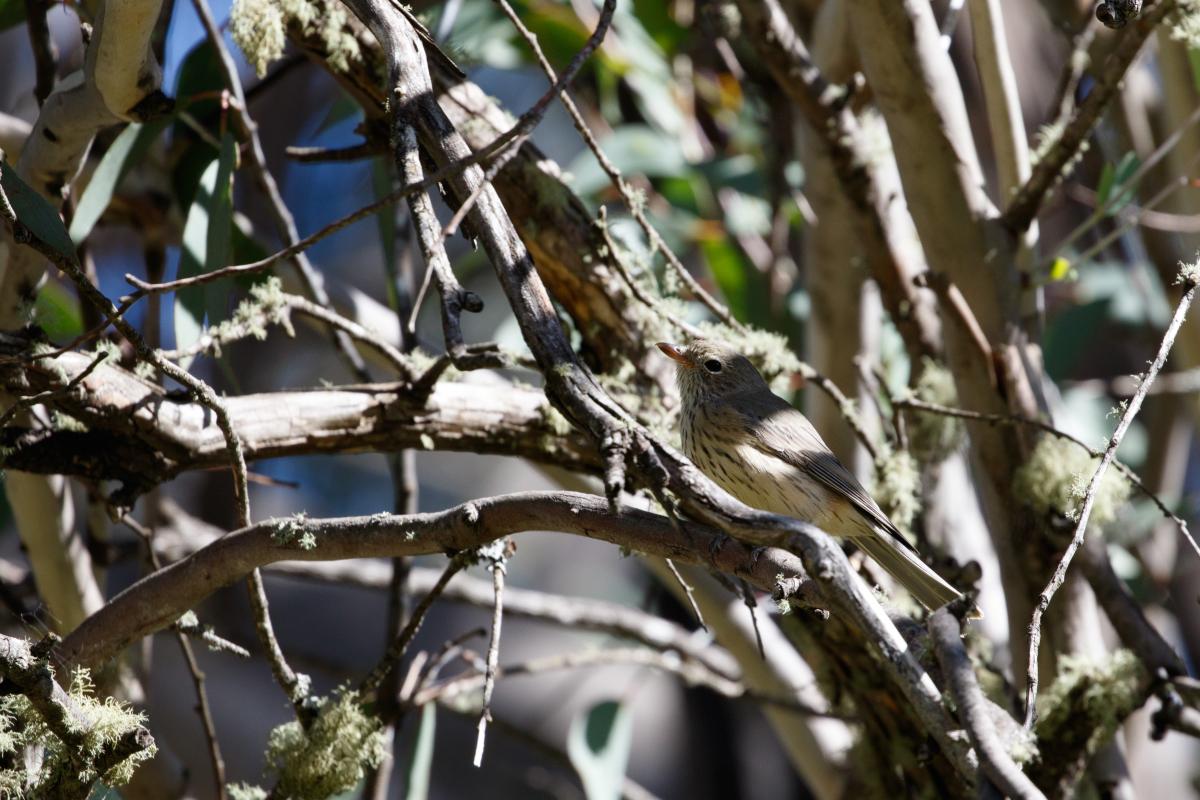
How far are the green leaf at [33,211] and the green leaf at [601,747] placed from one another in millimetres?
2427

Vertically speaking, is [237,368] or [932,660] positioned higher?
[237,368]

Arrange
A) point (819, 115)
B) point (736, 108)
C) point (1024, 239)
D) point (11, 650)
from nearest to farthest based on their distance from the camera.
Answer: point (11, 650) < point (1024, 239) < point (819, 115) < point (736, 108)

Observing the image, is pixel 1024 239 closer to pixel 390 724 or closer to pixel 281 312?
pixel 281 312

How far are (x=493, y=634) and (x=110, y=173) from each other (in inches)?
65.7

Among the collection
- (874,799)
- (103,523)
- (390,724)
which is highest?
(103,523)

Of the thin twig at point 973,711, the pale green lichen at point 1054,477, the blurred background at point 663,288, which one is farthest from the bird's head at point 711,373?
the thin twig at point 973,711

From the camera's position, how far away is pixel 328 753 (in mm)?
2127

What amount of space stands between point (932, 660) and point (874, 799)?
3.94 feet

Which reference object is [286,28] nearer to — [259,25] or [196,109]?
[259,25]

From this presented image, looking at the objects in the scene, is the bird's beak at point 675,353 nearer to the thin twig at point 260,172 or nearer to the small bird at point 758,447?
the small bird at point 758,447

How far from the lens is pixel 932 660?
2047 mm

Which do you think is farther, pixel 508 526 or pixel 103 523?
pixel 103 523

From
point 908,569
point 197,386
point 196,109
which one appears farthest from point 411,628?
point 196,109

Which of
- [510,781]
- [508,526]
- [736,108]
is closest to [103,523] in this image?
[508,526]
